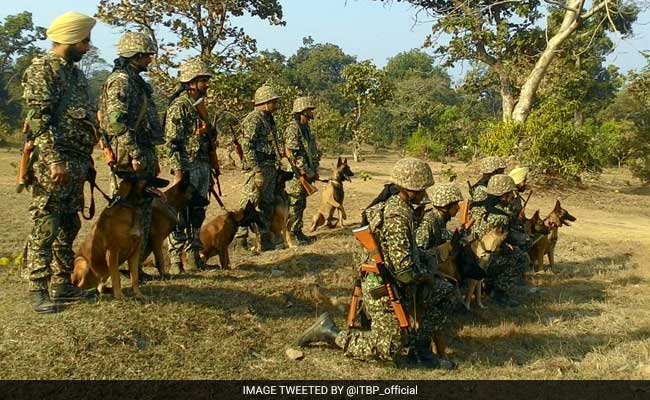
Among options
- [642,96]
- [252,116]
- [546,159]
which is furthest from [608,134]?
[252,116]

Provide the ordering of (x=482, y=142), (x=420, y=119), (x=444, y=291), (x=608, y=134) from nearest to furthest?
(x=444, y=291), (x=482, y=142), (x=608, y=134), (x=420, y=119)

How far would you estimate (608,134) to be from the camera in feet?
81.6

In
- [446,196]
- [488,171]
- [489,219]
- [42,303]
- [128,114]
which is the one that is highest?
[128,114]

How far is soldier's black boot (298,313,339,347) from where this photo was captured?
5129mm

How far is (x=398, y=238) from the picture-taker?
4.60 m

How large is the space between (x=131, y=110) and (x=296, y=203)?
4.24 meters

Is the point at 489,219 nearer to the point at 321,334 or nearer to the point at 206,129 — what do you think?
the point at 321,334

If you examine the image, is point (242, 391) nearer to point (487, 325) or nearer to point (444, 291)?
point (444, 291)

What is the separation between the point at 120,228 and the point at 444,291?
2.92m

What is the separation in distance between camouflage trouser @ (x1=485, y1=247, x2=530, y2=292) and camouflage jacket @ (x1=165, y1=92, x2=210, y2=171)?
3784 millimetres

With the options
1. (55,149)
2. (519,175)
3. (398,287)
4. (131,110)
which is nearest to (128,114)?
(131,110)

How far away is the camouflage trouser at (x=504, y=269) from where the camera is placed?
7023 mm

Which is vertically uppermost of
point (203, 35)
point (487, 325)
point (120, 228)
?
point (203, 35)

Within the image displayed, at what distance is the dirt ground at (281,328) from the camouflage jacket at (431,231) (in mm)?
1046
